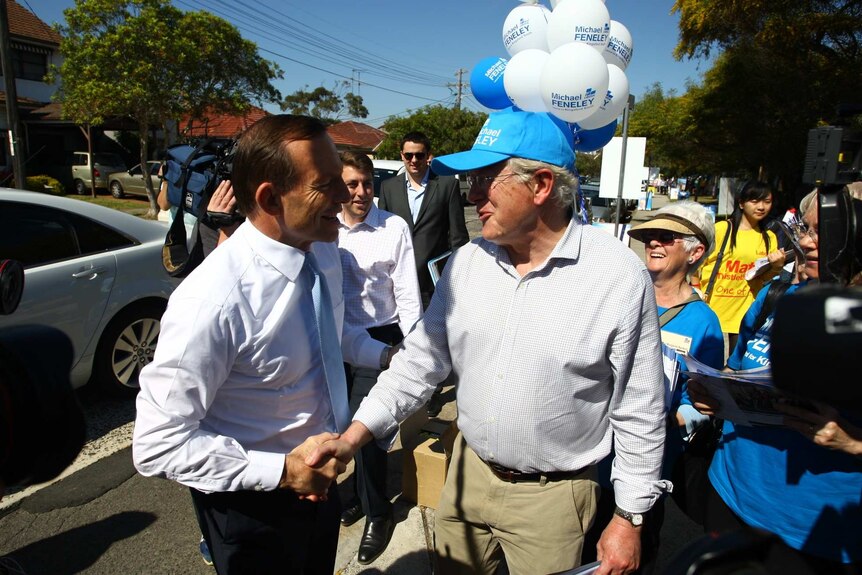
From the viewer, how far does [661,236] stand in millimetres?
2678

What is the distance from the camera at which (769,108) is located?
17125 millimetres

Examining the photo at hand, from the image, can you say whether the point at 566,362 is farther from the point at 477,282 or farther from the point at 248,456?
the point at 248,456

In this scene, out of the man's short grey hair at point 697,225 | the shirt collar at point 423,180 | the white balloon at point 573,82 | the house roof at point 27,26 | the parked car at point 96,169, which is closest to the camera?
the white balloon at point 573,82

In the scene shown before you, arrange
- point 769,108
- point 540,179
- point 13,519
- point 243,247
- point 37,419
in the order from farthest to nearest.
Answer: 1. point 769,108
2. point 13,519
3. point 540,179
4. point 243,247
5. point 37,419

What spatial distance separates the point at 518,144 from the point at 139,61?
67.3 feet

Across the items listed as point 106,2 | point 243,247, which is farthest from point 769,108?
point 106,2

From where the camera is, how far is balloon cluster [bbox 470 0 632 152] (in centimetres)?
209

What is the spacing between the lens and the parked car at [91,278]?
399 cm

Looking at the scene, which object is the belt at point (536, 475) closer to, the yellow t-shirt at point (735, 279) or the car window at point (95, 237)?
the yellow t-shirt at point (735, 279)

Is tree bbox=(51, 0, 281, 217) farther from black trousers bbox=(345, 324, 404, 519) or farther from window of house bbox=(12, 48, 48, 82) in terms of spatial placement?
black trousers bbox=(345, 324, 404, 519)

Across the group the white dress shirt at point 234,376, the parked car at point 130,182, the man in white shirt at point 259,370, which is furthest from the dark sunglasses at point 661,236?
the parked car at point 130,182

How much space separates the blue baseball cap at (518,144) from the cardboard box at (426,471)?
1.79 m

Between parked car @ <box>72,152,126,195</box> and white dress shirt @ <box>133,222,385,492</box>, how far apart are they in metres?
26.5

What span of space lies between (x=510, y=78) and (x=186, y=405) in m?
1.72
